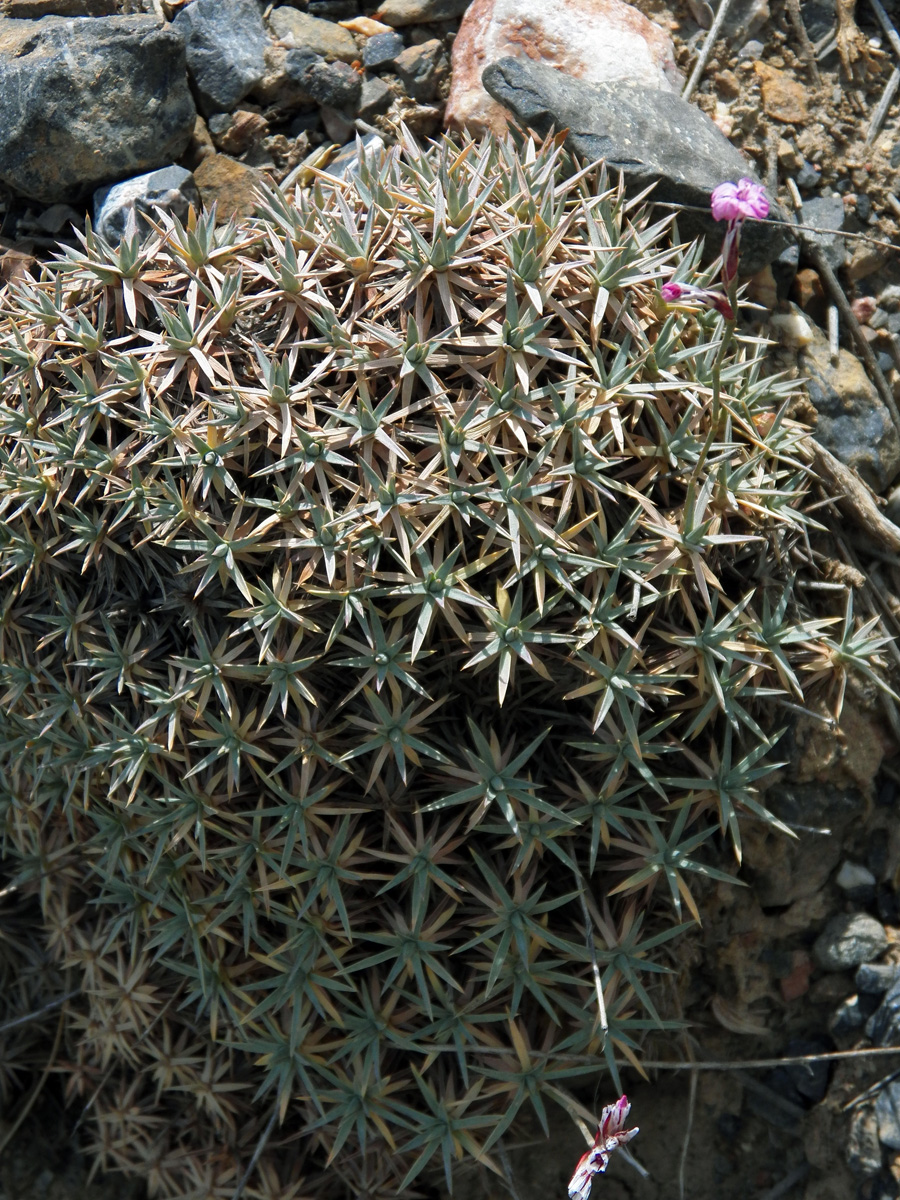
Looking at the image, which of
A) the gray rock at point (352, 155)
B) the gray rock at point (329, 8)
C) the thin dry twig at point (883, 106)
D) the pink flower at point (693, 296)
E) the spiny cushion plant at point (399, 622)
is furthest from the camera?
the gray rock at point (329, 8)

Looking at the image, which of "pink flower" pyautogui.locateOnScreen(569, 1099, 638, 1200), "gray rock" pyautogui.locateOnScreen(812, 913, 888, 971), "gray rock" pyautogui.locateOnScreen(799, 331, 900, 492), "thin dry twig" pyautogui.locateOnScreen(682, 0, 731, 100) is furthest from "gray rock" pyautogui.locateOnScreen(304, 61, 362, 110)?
"pink flower" pyautogui.locateOnScreen(569, 1099, 638, 1200)

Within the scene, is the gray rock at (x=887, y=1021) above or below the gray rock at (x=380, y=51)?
below

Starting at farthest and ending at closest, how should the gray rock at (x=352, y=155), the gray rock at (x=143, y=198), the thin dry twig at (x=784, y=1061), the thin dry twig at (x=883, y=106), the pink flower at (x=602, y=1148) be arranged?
the thin dry twig at (x=883, y=106) → the gray rock at (x=143, y=198) → the gray rock at (x=352, y=155) → the thin dry twig at (x=784, y=1061) → the pink flower at (x=602, y=1148)

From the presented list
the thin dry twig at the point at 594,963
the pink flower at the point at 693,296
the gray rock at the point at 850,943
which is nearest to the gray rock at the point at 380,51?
the pink flower at the point at 693,296

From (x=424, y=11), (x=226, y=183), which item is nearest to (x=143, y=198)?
(x=226, y=183)

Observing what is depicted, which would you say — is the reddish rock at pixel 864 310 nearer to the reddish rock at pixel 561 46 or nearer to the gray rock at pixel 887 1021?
the reddish rock at pixel 561 46

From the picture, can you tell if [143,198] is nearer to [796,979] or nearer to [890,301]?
[890,301]
